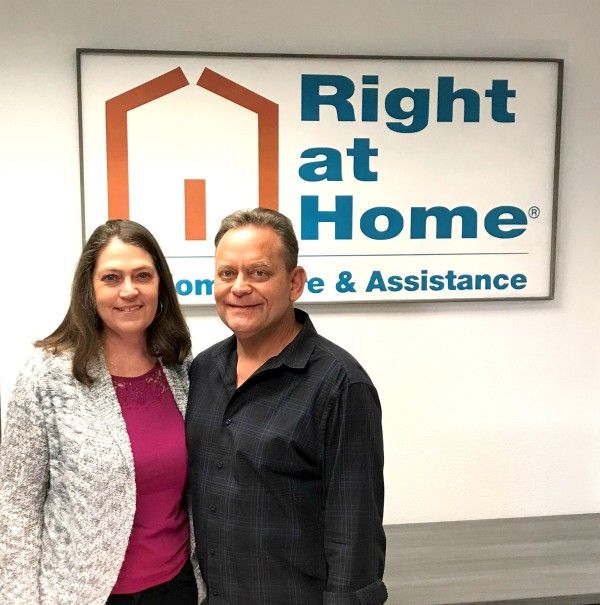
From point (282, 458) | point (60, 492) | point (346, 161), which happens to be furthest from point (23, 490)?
point (346, 161)

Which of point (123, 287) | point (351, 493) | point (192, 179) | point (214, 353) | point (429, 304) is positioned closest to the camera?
point (351, 493)

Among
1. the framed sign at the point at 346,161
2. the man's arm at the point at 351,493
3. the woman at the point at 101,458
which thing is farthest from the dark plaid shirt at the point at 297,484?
the framed sign at the point at 346,161

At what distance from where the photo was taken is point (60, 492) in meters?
1.41

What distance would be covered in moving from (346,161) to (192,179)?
0.51 meters

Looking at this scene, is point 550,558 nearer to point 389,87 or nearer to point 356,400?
point 356,400

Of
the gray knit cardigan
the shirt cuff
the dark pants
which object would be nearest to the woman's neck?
the gray knit cardigan

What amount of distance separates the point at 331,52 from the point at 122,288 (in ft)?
4.11

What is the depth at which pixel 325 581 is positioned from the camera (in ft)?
4.64

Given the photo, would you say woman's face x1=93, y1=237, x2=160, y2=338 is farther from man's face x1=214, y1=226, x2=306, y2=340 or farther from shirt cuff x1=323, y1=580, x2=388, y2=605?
shirt cuff x1=323, y1=580, x2=388, y2=605

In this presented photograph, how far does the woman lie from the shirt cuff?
35cm

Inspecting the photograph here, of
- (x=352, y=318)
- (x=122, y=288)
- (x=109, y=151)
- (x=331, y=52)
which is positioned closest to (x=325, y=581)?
(x=122, y=288)

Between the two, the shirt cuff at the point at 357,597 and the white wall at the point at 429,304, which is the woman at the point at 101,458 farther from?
the white wall at the point at 429,304

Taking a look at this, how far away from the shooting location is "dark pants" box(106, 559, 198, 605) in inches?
57.9

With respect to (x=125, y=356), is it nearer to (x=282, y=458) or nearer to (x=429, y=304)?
(x=282, y=458)
